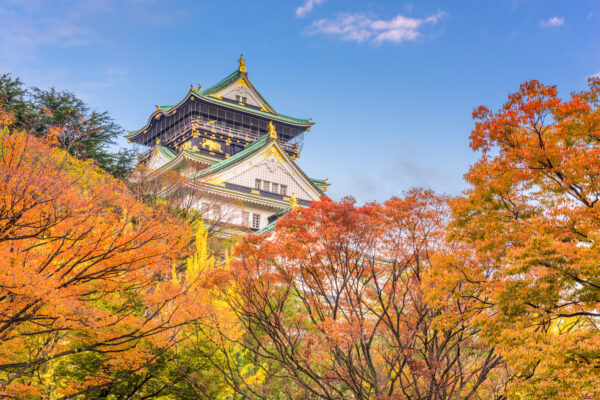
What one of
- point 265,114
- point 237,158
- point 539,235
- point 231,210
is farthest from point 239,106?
point 539,235

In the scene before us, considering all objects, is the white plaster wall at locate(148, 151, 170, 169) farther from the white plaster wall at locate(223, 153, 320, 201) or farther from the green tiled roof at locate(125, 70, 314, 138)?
the white plaster wall at locate(223, 153, 320, 201)

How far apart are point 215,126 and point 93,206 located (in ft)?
109

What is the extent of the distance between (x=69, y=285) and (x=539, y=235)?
9.67m

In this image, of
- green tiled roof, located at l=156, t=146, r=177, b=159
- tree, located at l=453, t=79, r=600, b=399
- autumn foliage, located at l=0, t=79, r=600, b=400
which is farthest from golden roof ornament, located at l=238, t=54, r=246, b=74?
tree, located at l=453, t=79, r=600, b=399

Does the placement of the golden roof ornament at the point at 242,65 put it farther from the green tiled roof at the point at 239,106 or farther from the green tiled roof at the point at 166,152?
the green tiled roof at the point at 166,152

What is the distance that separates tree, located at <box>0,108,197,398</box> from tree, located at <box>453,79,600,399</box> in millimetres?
7750

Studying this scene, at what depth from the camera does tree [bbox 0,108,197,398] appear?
10.4m

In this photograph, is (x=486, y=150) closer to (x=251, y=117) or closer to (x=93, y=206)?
(x=93, y=206)

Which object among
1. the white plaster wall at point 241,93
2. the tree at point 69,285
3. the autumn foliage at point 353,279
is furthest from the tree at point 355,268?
the white plaster wall at point 241,93

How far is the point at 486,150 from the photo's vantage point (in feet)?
36.0

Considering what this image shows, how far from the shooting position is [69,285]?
11.5 metres

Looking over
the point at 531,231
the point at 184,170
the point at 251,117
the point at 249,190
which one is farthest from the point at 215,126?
→ the point at 531,231

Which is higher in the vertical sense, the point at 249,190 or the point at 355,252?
the point at 249,190

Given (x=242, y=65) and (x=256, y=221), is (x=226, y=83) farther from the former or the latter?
(x=256, y=221)
